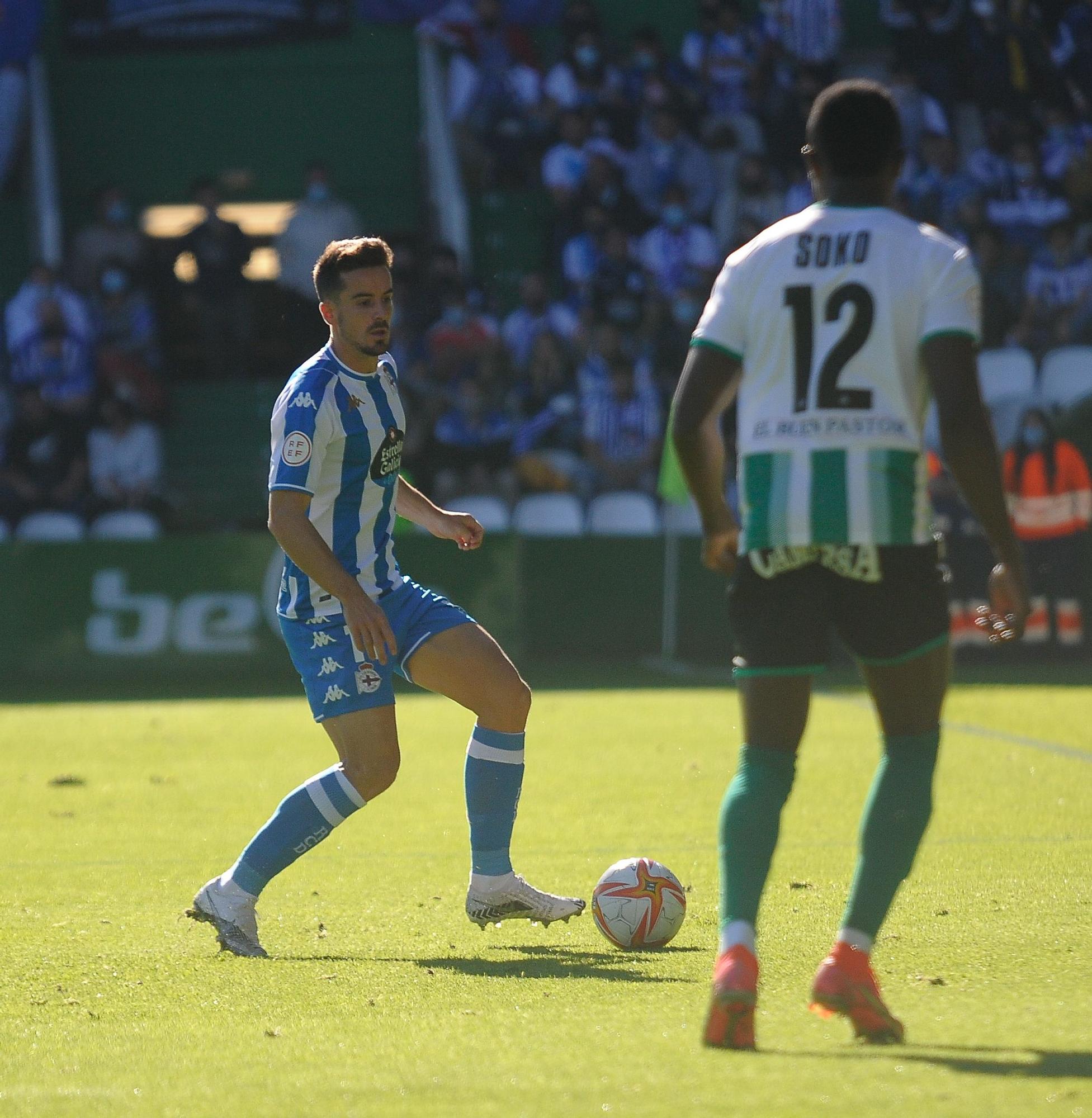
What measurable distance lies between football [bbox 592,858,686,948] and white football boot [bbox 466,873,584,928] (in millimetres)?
107

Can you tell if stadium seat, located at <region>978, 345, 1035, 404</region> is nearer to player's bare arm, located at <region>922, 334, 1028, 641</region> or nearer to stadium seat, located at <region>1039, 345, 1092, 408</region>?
stadium seat, located at <region>1039, 345, 1092, 408</region>

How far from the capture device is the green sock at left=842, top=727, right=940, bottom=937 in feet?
12.6

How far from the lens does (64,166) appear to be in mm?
21859

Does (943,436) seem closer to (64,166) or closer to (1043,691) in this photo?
(1043,691)

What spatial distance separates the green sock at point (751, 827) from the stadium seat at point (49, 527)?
13629 millimetres

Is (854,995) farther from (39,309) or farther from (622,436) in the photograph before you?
(39,309)

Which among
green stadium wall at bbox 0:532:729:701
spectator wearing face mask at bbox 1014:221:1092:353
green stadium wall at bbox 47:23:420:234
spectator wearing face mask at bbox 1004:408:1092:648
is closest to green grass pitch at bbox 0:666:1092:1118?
green stadium wall at bbox 0:532:729:701

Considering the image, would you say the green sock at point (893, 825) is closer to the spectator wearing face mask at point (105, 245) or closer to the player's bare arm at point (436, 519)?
the player's bare arm at point (436, 519)

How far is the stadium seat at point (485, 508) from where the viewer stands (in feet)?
54.6

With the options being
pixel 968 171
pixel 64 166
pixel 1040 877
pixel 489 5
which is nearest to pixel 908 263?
pixel 1040 877

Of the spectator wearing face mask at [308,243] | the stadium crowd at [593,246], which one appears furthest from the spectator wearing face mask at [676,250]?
the spectator wearing face mask at [308,243]

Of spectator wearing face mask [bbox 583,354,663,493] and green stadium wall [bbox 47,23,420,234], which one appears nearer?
spectator wearing face mask [bbox 583,354,663,493]

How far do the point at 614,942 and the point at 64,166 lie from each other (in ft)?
60.2

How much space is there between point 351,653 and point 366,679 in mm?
84
